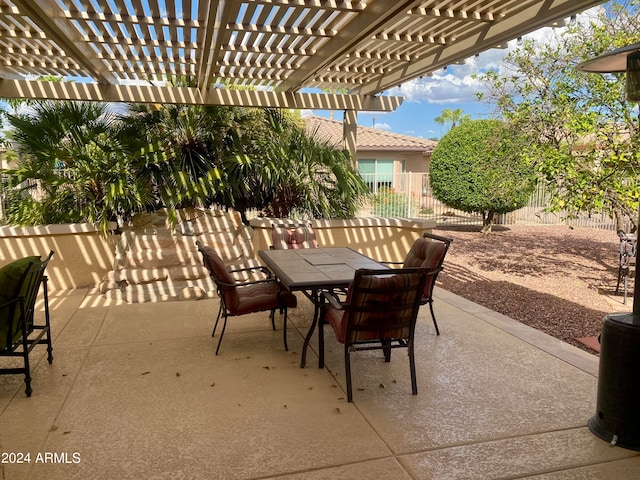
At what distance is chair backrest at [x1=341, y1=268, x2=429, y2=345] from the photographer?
331 centimetres

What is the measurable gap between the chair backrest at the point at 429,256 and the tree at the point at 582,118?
3357 mm

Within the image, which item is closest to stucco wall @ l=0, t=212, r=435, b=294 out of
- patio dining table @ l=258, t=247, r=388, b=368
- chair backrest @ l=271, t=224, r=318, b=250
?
chair backrest @ l=271, t=224, r=318, b=250

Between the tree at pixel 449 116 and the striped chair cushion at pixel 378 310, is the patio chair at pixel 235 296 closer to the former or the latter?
the striped chair cushion at pixel 378 310

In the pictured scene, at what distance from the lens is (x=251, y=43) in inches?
223

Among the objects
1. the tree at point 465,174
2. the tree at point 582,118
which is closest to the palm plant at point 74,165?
the tree at point 582,118

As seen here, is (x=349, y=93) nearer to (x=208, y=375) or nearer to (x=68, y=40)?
(x=68, y=40)

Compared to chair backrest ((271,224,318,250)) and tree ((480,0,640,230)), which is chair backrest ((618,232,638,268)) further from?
chair backrest ((271,224,318,250))

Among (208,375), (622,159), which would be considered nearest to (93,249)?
(208,375)

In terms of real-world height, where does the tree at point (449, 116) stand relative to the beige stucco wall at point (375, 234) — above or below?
above

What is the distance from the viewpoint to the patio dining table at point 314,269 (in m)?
3.86

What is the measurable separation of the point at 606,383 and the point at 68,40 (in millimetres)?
5623

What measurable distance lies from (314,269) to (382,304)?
112 cm

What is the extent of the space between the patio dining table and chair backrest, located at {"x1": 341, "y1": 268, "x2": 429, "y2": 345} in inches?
18.7

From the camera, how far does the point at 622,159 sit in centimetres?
641
